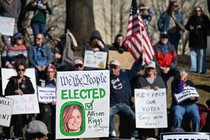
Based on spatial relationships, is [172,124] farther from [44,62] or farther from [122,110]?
[44,62]

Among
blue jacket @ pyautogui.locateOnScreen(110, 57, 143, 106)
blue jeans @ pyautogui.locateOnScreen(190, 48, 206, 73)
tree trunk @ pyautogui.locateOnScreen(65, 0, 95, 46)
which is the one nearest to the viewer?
blue jacket @ pyautogui.locateOnScreen(110, 57, 143, 106)

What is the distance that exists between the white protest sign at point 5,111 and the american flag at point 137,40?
3.73 metres

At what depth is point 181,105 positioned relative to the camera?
17297 millimetres

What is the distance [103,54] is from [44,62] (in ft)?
4.18

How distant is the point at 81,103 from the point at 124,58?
4.08 meters

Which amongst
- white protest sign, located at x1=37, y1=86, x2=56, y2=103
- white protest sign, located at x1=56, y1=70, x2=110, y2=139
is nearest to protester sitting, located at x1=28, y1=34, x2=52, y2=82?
white protest sign, located at x1=37, y1=86, x2=56, y2=103

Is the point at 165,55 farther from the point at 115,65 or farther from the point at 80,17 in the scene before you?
the point at 80,17

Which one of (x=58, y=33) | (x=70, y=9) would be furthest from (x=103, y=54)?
(x=58, y=33)

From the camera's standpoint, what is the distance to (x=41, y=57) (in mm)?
19047

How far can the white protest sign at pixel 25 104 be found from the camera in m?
17.1

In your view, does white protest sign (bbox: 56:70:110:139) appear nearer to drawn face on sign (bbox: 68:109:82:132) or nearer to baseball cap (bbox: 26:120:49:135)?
drawn face on sign (bbox: 68:109:82:132)

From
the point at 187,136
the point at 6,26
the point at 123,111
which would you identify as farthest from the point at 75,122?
the point at 6,26

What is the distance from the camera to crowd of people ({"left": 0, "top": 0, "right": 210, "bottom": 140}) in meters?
17.2

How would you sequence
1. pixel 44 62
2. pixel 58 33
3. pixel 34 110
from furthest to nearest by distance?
pixel 58 33 → pixel 44 62 → pixel 34 110
